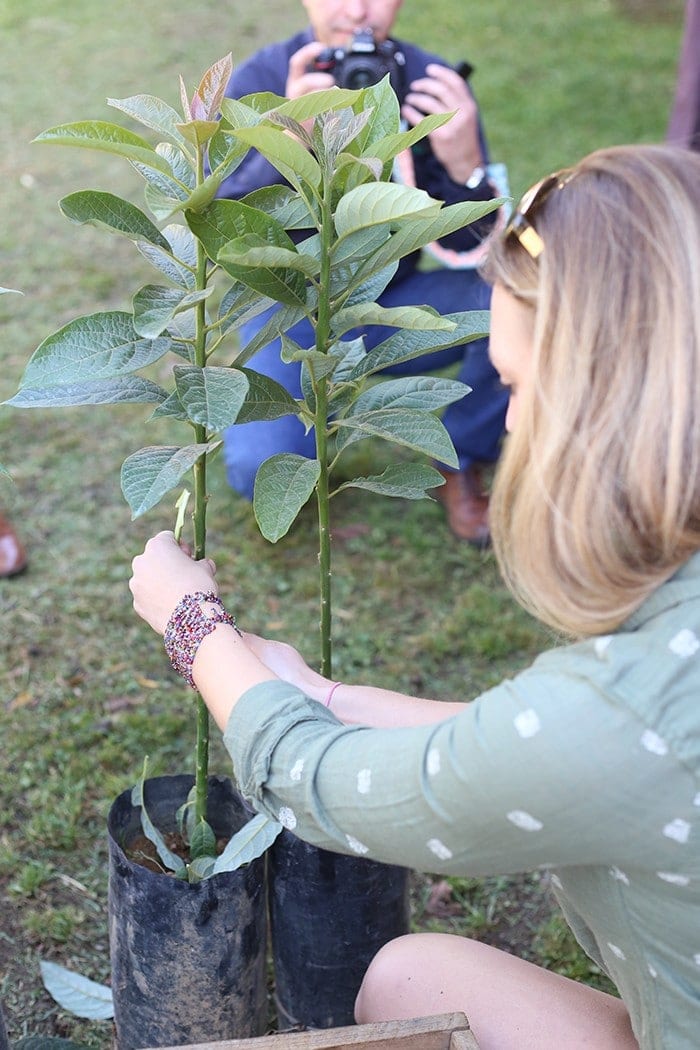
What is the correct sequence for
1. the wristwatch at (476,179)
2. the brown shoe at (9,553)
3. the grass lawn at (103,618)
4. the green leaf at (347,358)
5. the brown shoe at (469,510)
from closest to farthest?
1. the green leaf at (347,358)
2. the grass lawn at (103,618)
3. the wristwatch at (476,179)
4. the brown shoe at (9,553)
5. the brown shoe at (469,510)

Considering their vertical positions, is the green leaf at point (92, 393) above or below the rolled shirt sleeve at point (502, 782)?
above

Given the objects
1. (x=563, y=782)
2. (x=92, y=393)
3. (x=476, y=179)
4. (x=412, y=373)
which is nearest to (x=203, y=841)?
(x=92, y=393)

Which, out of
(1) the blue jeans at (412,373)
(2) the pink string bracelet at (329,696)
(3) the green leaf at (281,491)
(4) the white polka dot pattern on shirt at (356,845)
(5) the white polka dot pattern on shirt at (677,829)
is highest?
(3) the green leaf at (281,491)

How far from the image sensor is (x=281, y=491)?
4.61 ft

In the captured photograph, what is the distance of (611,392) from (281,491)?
51 centimetres

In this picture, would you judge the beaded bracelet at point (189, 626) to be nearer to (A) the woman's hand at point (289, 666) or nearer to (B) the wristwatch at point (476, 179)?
(A) the woman's hand at point (289, 666)

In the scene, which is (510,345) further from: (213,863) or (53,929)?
(53,929)

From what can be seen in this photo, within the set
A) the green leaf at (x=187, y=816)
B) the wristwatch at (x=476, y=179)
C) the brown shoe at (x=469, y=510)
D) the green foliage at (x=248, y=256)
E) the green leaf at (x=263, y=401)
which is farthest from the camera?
the brown shoe at (x=469, y=510)

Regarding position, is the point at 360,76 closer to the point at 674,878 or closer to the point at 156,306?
the point at 156,306

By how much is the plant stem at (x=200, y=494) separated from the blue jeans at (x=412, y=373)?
61.8 inches

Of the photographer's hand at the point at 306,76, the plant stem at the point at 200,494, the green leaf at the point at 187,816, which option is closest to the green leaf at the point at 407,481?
the plant stem at the point at 200,494

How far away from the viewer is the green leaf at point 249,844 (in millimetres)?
1515

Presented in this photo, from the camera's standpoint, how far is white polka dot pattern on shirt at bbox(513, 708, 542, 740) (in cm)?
101

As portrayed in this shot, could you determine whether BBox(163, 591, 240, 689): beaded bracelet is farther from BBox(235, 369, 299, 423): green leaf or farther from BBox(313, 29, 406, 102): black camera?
BBox(313, 29, 406, 102): black camera
